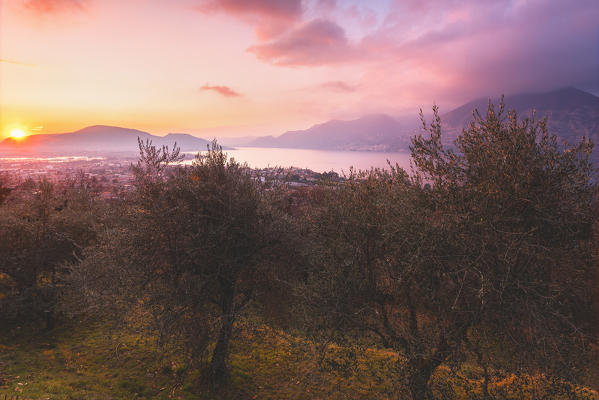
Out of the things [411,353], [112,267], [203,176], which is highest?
[203,176]

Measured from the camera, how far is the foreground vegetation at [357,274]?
317 inches

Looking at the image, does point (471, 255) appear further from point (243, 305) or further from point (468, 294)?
point (243, 305)

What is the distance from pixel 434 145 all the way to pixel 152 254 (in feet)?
38.7

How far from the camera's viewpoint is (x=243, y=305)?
13.2 metres

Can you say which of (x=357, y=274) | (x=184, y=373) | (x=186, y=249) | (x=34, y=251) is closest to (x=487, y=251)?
(x=357, y=274)

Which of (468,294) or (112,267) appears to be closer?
(468,294)

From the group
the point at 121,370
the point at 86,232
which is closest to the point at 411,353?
the point at 121,370

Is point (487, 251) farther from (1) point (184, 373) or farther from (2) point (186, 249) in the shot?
(1) point (184, 373)

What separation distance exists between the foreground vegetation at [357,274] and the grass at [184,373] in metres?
0.11

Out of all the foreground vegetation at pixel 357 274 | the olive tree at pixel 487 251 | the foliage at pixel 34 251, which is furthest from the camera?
the foliage at pixel 34 251

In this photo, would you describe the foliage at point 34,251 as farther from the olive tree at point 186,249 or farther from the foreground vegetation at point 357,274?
the olive tree at point 186,249

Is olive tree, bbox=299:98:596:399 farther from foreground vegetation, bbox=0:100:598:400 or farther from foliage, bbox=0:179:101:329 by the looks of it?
foliage, bbox=0:179:101:329

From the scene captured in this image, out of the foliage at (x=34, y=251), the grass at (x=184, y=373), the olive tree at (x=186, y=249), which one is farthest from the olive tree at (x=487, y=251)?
the foliage at (x=34, y=251)

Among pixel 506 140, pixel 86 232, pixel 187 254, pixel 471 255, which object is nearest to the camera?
pixel 471 255
